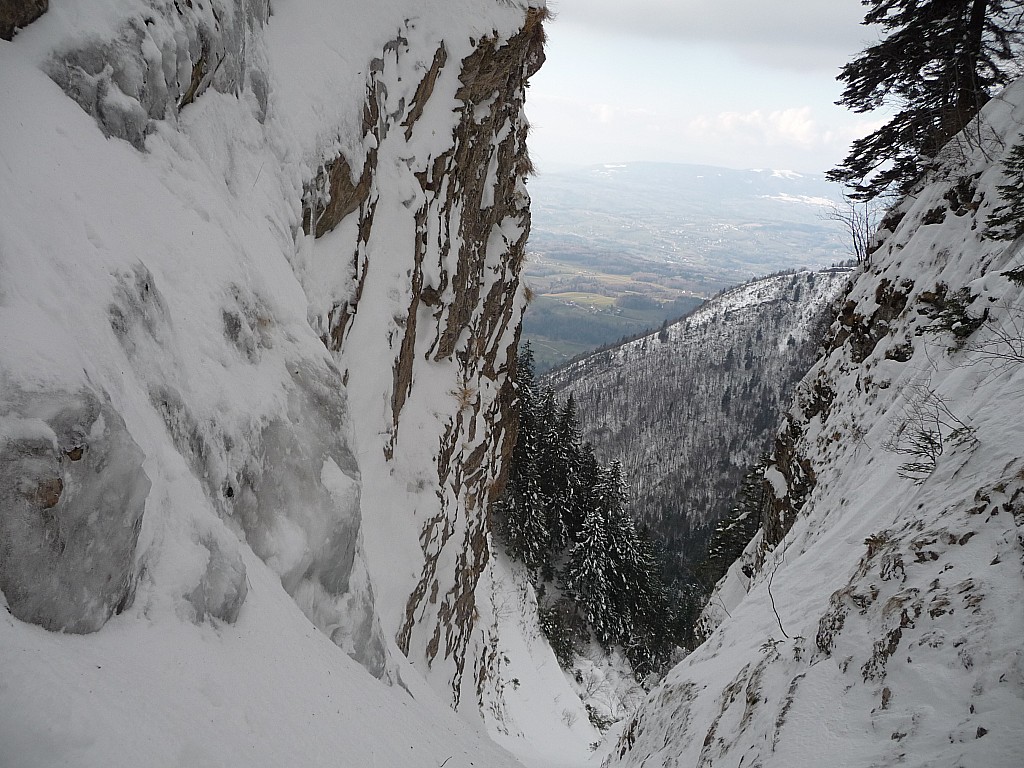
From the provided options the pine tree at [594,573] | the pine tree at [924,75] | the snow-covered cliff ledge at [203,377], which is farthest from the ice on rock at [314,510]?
the pine tree at [594,573]

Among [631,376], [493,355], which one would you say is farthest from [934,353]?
[631,376]

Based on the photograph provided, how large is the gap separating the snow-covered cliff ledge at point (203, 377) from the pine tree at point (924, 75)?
396 inches

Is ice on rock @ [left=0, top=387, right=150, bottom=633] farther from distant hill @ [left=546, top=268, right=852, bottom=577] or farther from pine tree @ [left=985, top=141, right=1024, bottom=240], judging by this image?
distant hill @ [left=546, top=268, right=852, bottom=577]

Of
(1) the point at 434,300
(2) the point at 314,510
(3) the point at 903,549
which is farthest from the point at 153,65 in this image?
(1) the point at 434,300

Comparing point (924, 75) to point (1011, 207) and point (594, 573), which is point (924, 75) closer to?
point (1011, 207)

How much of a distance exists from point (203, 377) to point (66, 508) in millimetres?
1957

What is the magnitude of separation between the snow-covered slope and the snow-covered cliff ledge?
2.91 meters

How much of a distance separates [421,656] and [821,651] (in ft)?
30.2

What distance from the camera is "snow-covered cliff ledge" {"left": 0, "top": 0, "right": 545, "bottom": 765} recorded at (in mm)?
2615

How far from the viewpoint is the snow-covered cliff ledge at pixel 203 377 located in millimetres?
2615

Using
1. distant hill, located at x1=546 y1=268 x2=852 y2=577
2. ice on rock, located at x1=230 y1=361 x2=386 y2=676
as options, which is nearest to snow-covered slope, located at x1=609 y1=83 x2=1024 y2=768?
ice on rock, located at x1=230 y1=361 x2=386 y2=676

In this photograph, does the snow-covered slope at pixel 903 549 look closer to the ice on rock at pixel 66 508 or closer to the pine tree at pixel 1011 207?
the pine tree at pixel 1011 207

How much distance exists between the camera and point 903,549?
4945mm

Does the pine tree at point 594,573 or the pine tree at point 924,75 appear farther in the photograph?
the pine tree at point 594,573
